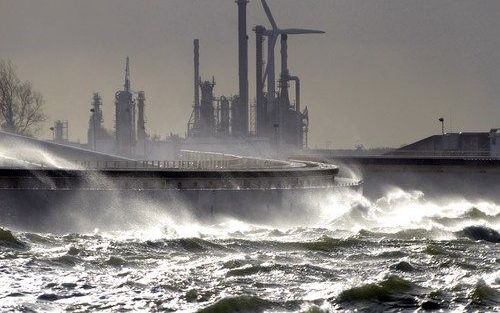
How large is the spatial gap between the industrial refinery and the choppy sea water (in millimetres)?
93403

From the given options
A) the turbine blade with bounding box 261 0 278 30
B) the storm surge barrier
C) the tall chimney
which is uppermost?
the turbine blade with bounding box 261 0 278 30

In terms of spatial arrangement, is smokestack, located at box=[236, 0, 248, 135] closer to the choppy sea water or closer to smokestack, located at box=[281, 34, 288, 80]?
smokestack, located at box=[281, 34, 288, 80]

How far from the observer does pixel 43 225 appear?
1873 inches

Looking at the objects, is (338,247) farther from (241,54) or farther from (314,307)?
(241,54)

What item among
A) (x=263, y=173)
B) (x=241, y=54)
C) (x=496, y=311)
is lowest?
(x=496, y=311)

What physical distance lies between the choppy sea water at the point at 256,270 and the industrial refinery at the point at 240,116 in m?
93.4

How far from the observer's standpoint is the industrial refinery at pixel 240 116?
14325 centimetres

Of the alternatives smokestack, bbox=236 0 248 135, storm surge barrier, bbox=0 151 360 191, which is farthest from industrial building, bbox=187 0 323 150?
storm surge barrier, bbox=0 151 360 191

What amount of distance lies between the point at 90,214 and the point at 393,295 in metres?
24.4

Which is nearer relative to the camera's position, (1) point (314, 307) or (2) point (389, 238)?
(1) point (314, 307)

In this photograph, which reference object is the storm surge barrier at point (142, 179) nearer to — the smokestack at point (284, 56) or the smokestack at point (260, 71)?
the smokestack at point (260, 71)

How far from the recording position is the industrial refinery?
470 ft

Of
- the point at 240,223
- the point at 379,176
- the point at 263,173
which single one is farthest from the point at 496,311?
the point at 379,176

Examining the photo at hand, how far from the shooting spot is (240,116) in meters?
147
